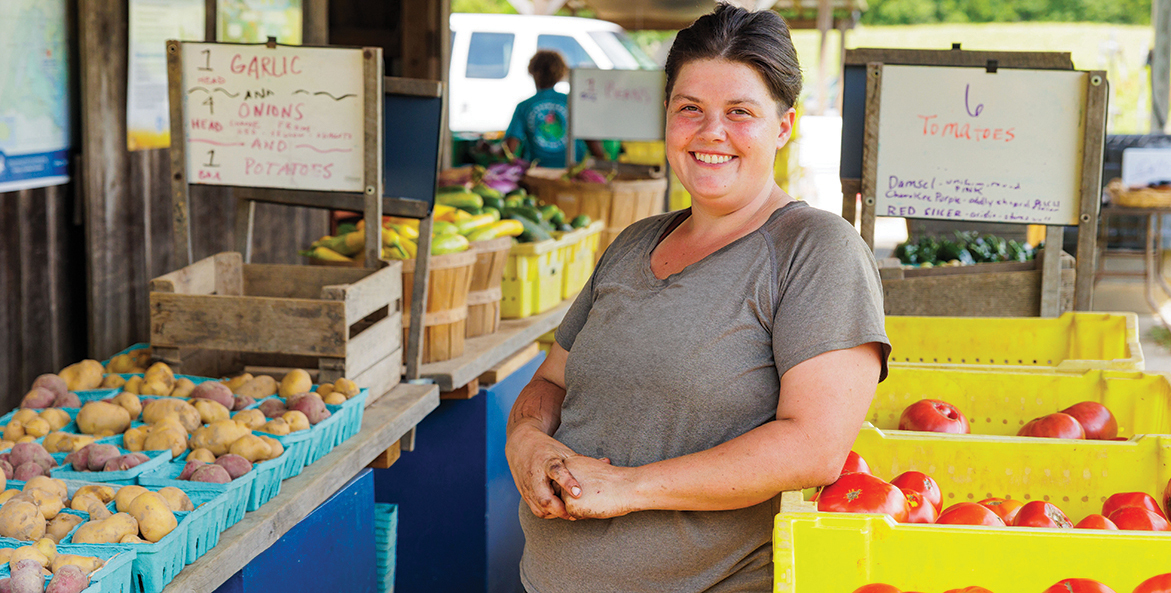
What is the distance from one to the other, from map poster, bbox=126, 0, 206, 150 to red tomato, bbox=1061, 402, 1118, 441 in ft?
9.92

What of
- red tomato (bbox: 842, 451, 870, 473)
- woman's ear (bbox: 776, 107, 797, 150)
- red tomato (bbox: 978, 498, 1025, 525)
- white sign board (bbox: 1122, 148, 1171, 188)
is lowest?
red tomato (bbox: 978, 498, 1025, 525)

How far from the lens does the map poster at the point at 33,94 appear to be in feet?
10.3

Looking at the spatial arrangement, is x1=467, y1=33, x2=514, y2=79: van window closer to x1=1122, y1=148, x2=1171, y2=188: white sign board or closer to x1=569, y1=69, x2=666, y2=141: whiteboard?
x1=569, y1=69, x2=666, y2=141: whiteboard

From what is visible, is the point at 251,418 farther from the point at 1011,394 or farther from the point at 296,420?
the point at 1011,394

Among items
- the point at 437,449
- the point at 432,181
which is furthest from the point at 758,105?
the point at 437,449

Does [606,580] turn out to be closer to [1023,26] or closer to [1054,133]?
[1054,133]

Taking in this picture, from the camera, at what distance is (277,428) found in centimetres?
219

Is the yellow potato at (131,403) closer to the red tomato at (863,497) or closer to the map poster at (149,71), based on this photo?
the red tomato at (863,497)

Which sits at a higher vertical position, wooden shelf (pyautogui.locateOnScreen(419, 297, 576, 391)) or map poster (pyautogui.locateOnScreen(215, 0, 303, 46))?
map poster (pyautogui.locateOnScreen(215, 0, 303, 46))

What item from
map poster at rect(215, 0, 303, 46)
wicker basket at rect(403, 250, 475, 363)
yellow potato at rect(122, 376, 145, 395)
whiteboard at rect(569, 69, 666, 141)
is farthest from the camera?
whiteboard at rect(569, 69, 666, 141)

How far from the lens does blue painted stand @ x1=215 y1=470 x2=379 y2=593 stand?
2.04 meters

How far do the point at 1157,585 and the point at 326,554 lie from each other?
1618 mm

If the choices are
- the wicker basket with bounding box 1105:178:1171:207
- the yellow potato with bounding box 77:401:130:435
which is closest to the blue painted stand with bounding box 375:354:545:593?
the yellow potato with bounding box 77:401:130:435

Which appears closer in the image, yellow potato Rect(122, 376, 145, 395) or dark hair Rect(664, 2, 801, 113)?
dark hair Rect(664, 2, 801, 113)
